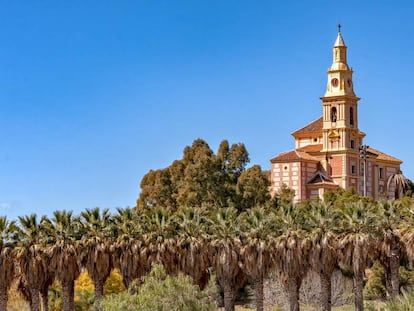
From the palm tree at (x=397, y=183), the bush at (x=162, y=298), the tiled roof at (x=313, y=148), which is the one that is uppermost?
the tiled roof at (x=313, y=148)

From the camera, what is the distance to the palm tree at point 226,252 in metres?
53.2

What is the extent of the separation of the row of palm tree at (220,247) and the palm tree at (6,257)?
0.17 ft

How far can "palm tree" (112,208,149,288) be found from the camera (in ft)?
175

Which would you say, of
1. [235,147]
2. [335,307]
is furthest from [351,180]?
[335,307]

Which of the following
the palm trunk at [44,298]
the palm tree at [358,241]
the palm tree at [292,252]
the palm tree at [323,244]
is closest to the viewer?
the palm tree at [358,241]

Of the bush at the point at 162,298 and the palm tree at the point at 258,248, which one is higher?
the palm tree at the point at 258,248

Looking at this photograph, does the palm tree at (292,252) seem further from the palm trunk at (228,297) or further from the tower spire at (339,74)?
the tower spire at (339,74)

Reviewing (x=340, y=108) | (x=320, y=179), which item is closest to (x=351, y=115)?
(x=340, y=108)

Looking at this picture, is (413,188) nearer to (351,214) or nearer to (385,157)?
(385,157)

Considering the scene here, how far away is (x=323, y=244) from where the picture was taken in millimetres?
51875

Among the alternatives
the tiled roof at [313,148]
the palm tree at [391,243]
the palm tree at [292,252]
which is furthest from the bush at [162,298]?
the tiled roof at [313,148]

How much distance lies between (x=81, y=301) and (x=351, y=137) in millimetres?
56216

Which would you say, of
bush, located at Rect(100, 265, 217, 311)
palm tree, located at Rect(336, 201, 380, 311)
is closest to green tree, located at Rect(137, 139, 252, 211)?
palm tree, located at Rect(336, 201, 380, 311)

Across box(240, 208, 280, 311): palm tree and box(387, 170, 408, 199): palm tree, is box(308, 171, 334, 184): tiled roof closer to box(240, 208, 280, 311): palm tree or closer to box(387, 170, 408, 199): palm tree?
box(387, 170, 408, 199): palm tree
